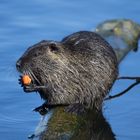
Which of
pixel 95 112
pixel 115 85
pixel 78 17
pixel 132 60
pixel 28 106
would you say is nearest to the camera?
pixel 95 112

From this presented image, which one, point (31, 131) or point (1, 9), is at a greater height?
point (1, 9)

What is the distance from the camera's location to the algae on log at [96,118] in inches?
265

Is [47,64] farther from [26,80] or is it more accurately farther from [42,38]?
[42,38]

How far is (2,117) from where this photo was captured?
804cm

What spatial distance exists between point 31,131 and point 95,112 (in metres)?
0.67

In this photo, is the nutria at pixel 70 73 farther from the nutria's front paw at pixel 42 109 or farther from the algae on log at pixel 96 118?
the algae on log at pixel 96 118

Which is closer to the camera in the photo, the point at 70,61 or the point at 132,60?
the point at 70,61

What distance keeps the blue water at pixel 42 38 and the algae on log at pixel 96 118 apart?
22cm

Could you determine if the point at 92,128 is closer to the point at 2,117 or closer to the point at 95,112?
the point at 95,112

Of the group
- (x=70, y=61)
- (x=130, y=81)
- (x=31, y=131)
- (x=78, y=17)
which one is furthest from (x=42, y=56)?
(x=78, y=17)

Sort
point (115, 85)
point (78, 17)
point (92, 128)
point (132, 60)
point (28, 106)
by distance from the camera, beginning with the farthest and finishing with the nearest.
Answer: point (78, 17)
point (132, 60)
point (115, 85)
point (28, 106)
point (92, 128)

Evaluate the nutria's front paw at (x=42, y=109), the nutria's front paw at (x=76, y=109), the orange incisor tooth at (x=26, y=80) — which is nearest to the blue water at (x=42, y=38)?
the nutria's front paw at (x=42, y=109)

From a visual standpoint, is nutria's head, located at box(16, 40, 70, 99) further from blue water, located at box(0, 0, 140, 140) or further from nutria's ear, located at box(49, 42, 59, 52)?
blue water, located at box(0, 0, 140, 140)

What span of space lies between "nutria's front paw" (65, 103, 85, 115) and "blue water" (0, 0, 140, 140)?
0.37m
